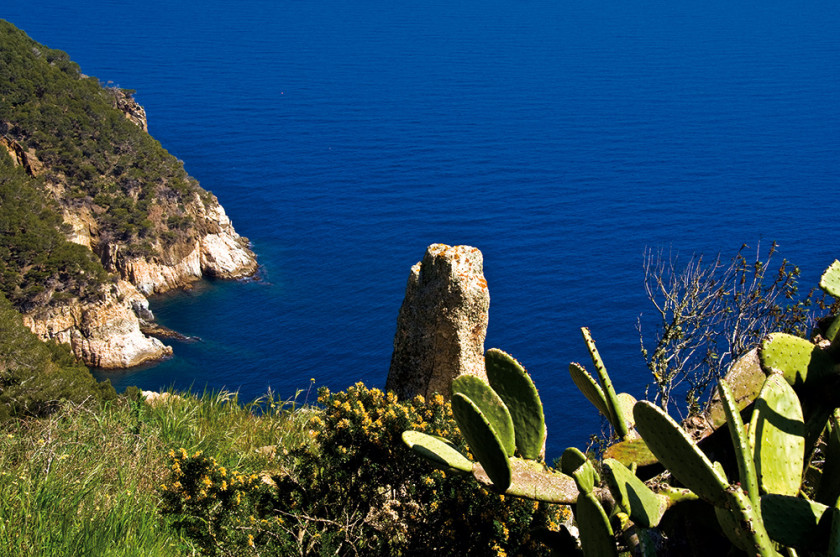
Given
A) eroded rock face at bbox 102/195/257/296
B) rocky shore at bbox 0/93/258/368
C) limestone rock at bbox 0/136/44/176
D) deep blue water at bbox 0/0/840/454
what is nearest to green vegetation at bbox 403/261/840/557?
deep blue water at bbox 0/0/840/454

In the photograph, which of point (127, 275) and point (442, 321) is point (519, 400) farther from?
point (127, 275)

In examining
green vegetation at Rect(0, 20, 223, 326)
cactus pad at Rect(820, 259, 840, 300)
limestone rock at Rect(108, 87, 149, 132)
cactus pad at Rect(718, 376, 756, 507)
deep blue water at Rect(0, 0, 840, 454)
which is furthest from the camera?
limestone rock at Rect(108, 87, 149, 132)

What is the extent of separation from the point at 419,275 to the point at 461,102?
294ft

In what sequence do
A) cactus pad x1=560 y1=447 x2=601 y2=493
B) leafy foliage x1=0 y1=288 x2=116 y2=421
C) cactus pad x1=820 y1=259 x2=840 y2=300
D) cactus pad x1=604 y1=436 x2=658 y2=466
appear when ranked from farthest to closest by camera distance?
leafy foliage x1=0 y1=288 x2=116 y2=421 < cactus pad x1=604 y1=436 x2=658 y2=466 < cactus pad x1=820 y1=259 x2=840 y2=300 < cactus pad x1=560 y1=447 x2=601 y2=493

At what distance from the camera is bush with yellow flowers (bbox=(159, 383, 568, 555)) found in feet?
19.4

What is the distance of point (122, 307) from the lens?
44.3 meters

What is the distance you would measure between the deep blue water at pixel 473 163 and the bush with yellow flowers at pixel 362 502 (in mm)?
28099

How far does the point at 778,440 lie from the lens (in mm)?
3182

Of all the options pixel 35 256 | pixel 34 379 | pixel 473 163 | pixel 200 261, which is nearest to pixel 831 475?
pixel 34 379

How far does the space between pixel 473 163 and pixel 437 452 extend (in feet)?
245

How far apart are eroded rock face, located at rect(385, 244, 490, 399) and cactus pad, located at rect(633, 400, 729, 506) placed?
24.1ft

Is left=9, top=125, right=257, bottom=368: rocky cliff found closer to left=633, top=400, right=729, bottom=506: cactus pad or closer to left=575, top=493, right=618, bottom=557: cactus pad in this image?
left=575, top=493, right=618, bottom=557: cactus pad

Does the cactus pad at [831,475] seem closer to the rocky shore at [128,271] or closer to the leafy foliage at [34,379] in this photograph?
the leafy foliage at [34,379]

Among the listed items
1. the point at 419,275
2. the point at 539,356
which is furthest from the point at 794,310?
the point at 539,356
